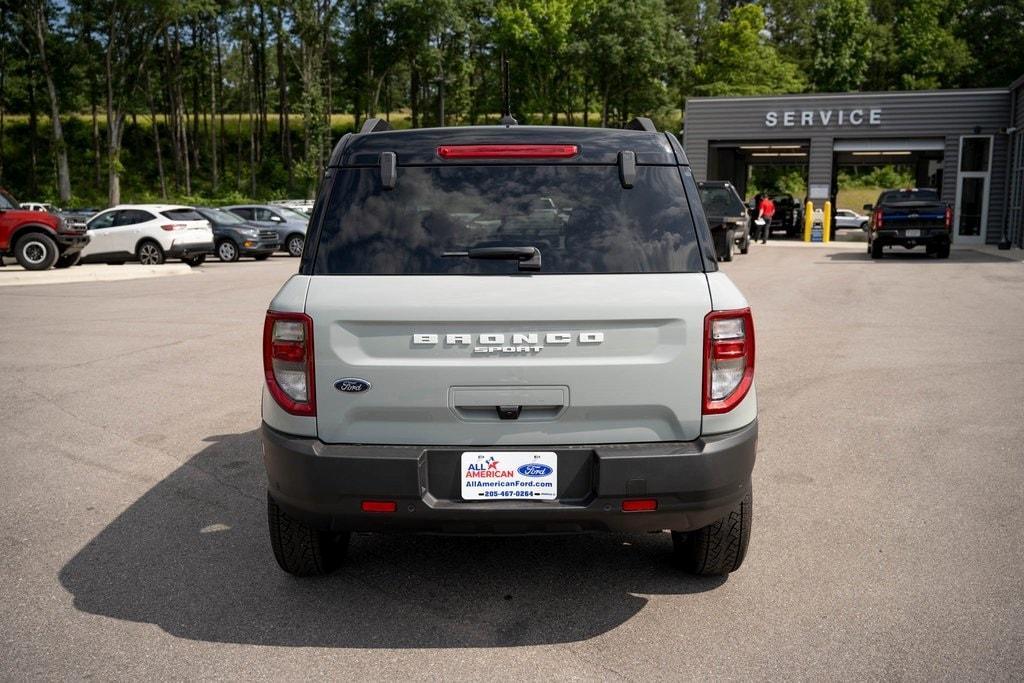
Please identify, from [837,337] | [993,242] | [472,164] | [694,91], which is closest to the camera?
[472,164]

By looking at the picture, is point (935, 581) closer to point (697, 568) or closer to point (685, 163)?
point (697, 568)

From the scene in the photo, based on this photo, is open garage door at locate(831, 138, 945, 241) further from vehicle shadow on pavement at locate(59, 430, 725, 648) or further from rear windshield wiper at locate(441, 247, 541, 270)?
rear windshield wiper at locate(441, 247, 541, 270)

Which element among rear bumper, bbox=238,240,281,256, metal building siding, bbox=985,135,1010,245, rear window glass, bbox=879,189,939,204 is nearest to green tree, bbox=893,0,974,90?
metal building siding, bbox=985,135,1010,245

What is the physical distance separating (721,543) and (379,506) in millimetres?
1492

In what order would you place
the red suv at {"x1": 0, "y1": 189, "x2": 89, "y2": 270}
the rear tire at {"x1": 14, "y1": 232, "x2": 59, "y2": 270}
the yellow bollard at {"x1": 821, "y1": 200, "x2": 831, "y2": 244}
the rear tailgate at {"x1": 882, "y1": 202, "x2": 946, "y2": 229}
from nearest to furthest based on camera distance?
the red suv at {"x1": 0, "y1": 189, "x2": 89, "y2": 270}, the rear tire at {"x1": 14, "y1": 232, "x2": 59, "y2": 270}, the rear tailgate at {"x1": 882, "y1": 202, "x2": 946, "y2": 229}, the yellow bollard at {"x1": 821, "y1": 200, "x2": 831, "y2": 244}

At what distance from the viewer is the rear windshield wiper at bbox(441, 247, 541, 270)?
3.69 m

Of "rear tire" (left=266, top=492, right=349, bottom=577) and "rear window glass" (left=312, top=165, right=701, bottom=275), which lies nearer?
"rear window glass" (left=312, top=165, right=701, bottom=275)

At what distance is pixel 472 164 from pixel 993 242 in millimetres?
37791

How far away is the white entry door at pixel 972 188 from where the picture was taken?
122 ft

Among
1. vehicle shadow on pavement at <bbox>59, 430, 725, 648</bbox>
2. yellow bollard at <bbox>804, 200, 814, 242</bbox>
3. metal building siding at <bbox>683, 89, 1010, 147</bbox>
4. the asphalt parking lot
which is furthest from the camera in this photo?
yellow bollard at <bbox>804, 200, 814, 242</bbox>

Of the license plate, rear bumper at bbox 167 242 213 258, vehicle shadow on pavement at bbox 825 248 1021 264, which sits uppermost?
the license plate

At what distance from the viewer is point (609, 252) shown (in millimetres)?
3750

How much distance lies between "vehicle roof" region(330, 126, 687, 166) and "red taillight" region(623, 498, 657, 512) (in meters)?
1.32

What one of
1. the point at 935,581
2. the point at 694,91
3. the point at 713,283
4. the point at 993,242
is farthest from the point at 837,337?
the point at 694,91
